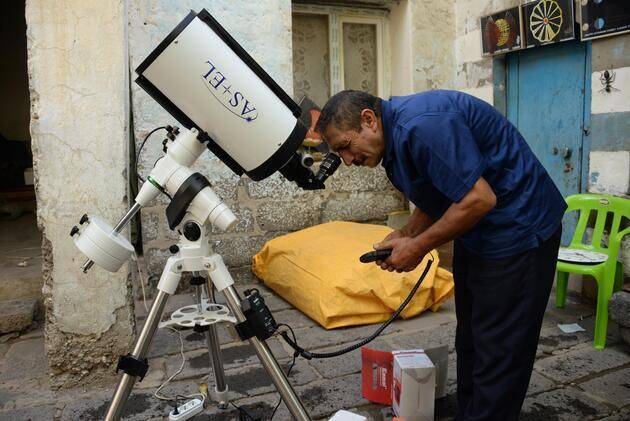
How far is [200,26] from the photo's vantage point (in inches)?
82.0

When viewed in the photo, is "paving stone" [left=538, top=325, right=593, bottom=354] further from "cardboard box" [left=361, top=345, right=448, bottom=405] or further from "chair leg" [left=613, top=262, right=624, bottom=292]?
"cardboard box" [left=361, top=345, right=448, bottom=405]

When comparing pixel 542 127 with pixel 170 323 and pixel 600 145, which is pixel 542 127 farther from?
pixel 170 323

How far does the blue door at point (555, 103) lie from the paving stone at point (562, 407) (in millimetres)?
2000

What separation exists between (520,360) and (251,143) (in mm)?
1344

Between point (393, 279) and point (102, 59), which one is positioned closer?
point (102, 59)

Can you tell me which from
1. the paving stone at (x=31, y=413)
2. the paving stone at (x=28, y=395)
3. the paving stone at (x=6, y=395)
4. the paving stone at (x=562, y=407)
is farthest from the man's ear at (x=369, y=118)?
the paving stone at (x=6, y=395)

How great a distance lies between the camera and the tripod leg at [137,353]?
1.96m

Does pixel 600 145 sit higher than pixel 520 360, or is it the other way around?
pixel 600 145

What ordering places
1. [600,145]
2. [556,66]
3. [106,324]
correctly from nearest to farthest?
[106,324]
[600,145]
[556,66]

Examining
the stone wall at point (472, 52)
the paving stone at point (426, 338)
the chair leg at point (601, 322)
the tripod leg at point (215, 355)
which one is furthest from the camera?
the stone wall at point (472, 52)

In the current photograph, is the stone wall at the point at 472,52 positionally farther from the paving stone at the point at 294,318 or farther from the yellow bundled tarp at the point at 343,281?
the paving stone at the point at 294,318

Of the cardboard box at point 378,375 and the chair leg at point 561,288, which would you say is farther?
the chair leg at point 561,288

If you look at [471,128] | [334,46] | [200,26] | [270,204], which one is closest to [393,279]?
[270,204]

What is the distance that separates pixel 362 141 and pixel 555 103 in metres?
3.11
